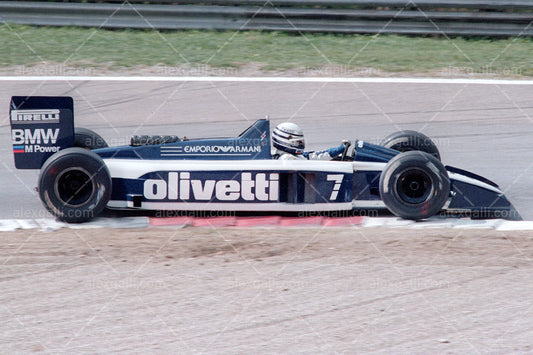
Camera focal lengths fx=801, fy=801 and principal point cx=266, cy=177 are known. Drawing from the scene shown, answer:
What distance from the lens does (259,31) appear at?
14.1 metres

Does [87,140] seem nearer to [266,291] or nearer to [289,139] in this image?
[289,139]

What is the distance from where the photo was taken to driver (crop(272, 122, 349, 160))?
7.67m

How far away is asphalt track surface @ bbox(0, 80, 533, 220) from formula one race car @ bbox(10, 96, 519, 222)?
139 centimetres

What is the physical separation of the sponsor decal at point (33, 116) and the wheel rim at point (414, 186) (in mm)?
3258

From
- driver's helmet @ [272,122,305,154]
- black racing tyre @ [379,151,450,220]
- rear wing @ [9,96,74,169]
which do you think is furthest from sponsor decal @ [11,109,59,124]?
black racing tyre @ [379,151,450,220]

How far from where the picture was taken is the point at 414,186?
7.39 metres

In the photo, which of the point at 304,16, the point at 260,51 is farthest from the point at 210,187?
the point at 304,16

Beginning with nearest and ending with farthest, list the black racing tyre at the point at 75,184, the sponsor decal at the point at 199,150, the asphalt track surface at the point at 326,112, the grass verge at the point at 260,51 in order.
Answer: the black racing tyre at the point at 75,184 < the sponsor decal at the point at 199,150 < the asphalt track surface at the point at 326,112 < the grass verge at the point at 260,51

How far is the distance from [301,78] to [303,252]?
6408 millimetres

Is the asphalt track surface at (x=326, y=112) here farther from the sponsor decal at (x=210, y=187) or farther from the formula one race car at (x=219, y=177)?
the sponsor decal at (x=210, y=187)

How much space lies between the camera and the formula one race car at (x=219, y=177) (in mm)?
7219

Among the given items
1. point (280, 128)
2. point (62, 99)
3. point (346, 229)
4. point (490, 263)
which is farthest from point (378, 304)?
point (62, 99)

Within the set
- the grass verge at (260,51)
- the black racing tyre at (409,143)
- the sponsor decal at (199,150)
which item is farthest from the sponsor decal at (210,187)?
the grass verge at (260,51)

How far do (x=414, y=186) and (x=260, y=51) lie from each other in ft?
22.3
